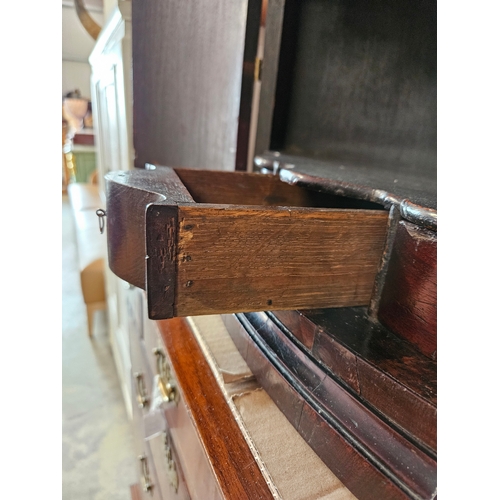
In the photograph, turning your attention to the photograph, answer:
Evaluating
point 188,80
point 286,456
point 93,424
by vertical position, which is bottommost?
point 93,424

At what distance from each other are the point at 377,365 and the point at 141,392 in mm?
614

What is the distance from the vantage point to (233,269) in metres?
0.29

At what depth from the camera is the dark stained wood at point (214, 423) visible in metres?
0.33

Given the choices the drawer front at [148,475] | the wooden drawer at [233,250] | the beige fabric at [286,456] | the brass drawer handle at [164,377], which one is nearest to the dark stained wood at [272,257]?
the wooden drawer at [233,250]

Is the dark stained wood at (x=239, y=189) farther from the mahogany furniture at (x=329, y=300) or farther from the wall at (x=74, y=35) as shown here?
the wall at (x=74, y=35)

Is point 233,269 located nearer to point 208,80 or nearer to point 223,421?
point 223,421

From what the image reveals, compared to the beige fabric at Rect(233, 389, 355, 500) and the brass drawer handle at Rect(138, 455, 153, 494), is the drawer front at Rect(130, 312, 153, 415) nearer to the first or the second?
the brass drawer handle at Rect(138, 455, 153, 494)

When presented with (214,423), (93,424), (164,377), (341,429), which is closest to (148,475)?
(164,377)

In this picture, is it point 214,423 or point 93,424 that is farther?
point 93,424

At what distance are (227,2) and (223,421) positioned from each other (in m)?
0.66

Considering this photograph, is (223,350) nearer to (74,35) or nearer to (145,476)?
(145,476)

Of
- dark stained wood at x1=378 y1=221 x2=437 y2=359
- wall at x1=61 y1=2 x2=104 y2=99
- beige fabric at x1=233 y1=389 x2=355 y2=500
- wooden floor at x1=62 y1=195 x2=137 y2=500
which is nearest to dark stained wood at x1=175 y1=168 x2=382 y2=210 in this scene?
dark stained wood at x1=378 y1=221 x2=437 y2=359

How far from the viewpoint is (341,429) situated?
1.04ft
